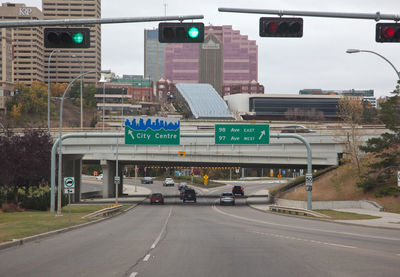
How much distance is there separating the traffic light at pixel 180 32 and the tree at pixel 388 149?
37072 millimetres

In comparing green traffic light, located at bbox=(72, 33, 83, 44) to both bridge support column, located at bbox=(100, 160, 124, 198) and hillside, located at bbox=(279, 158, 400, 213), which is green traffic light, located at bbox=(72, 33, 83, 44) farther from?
bridge support column, located at bbox=(100, 160, 124, 198)

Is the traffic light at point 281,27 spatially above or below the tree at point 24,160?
above

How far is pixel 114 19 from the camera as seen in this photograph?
584 inches

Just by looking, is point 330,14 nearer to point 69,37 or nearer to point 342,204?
point 69,37

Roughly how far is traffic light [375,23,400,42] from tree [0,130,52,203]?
34.7 metres

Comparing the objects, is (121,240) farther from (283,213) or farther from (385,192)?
(385,192)

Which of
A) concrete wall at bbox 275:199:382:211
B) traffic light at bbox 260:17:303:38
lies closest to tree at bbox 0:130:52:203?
concrete wall at bbox 275:199:382:211

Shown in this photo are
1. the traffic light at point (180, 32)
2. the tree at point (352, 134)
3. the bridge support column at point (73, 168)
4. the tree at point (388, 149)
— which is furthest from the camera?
the bridge support column at point (73, 168)

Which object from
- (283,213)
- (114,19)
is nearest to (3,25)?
(114,19)

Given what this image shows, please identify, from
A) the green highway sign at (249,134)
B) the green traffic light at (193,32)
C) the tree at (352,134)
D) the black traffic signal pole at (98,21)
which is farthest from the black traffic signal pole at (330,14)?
the tree at (352,134)

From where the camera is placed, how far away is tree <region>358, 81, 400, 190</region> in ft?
157

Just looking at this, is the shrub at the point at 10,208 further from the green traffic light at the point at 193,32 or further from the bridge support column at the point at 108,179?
the green traffic light at the point at 193,32

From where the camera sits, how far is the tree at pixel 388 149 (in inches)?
1885

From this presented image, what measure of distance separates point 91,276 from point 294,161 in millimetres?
47521
